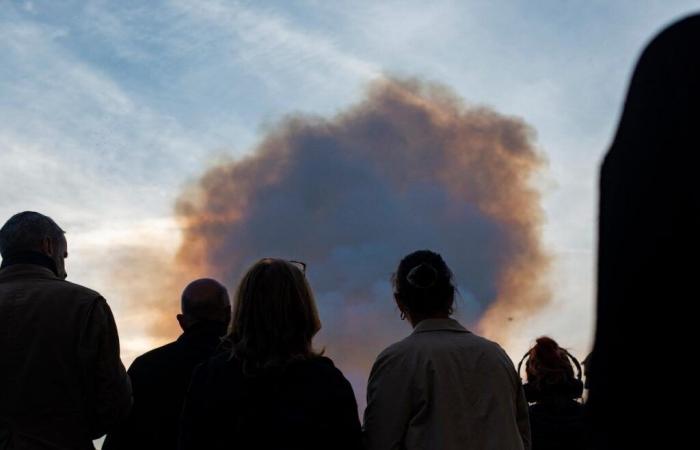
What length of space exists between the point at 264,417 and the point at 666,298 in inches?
143

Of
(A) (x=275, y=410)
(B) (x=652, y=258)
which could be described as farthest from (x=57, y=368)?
(B) (x=652, y=258)

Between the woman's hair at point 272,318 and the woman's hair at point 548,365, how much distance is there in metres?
2.54

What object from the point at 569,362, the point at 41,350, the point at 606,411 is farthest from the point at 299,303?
the point at 606,411

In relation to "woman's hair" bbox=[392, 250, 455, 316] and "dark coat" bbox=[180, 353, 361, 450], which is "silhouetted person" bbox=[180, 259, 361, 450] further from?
"woman's hair" bbox=[392, 250, 455, 316]

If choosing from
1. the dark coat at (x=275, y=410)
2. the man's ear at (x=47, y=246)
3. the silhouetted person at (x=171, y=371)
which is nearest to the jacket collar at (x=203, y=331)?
the silhouetted person at (x=171, y=371)

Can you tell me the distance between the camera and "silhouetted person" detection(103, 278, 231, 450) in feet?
21.3

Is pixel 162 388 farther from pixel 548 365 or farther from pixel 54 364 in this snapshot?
pixel 548 365

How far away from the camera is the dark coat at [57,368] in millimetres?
5348

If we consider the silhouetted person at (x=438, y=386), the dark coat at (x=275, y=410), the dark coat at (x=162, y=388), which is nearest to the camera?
the dark coat at (x=275, y=410)

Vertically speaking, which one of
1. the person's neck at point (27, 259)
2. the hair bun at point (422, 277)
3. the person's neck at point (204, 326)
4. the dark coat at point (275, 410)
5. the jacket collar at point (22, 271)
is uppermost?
the person's neck at point (27, 259)

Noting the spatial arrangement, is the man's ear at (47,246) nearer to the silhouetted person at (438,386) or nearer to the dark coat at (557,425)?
the silhouetted person at (438,386)

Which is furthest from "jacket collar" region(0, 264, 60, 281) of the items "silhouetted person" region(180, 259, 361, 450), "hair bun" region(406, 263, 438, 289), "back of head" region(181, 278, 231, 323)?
"hair bun" region(406, 263, 438, 289)

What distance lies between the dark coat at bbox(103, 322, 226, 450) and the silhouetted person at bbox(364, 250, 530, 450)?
5.69 feet

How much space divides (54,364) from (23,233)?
0.96 m
